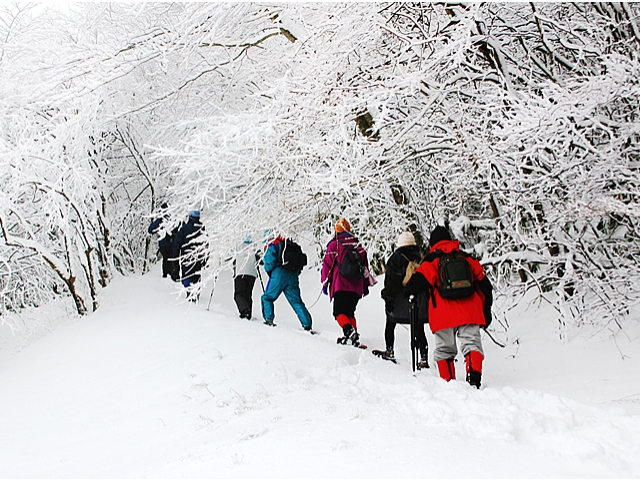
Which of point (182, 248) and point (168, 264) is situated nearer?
point (182, 248)

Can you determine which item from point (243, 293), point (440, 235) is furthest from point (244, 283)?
point (440, 235)

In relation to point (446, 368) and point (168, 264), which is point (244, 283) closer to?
point (168, 264)

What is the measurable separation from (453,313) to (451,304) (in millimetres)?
89

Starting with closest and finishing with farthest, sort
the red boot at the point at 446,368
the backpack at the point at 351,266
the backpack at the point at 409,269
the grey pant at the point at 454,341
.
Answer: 1. the grey pant at the point at 454,341
2. the red boot at the point at 446,368
3. the backpack at the point at 409,269
4. the backpack at the point at 351,266

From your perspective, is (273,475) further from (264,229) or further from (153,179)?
(153,179)

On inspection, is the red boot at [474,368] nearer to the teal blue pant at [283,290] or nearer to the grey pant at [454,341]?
the grey pant at [454,341]

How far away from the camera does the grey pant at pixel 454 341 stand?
4.80 metres

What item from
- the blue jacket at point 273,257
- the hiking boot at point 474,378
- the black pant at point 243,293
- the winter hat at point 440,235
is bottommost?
the hiking boot at point 474,378

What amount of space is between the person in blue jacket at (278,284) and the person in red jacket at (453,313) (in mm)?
2788

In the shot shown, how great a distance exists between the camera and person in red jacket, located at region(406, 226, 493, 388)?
4793 mm

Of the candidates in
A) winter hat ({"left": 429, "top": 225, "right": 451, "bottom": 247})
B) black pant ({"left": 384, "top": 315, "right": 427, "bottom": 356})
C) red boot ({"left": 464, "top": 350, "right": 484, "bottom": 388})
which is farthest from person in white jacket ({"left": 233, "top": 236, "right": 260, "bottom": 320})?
red boot ({"left": 464, "top": 350, "right": 484, "bottom": 388})

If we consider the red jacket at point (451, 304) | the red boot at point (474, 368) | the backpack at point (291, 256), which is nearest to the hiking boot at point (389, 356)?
the red jacket at point (451, 304)

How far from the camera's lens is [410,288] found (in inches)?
204

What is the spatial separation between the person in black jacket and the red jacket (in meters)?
0.73
